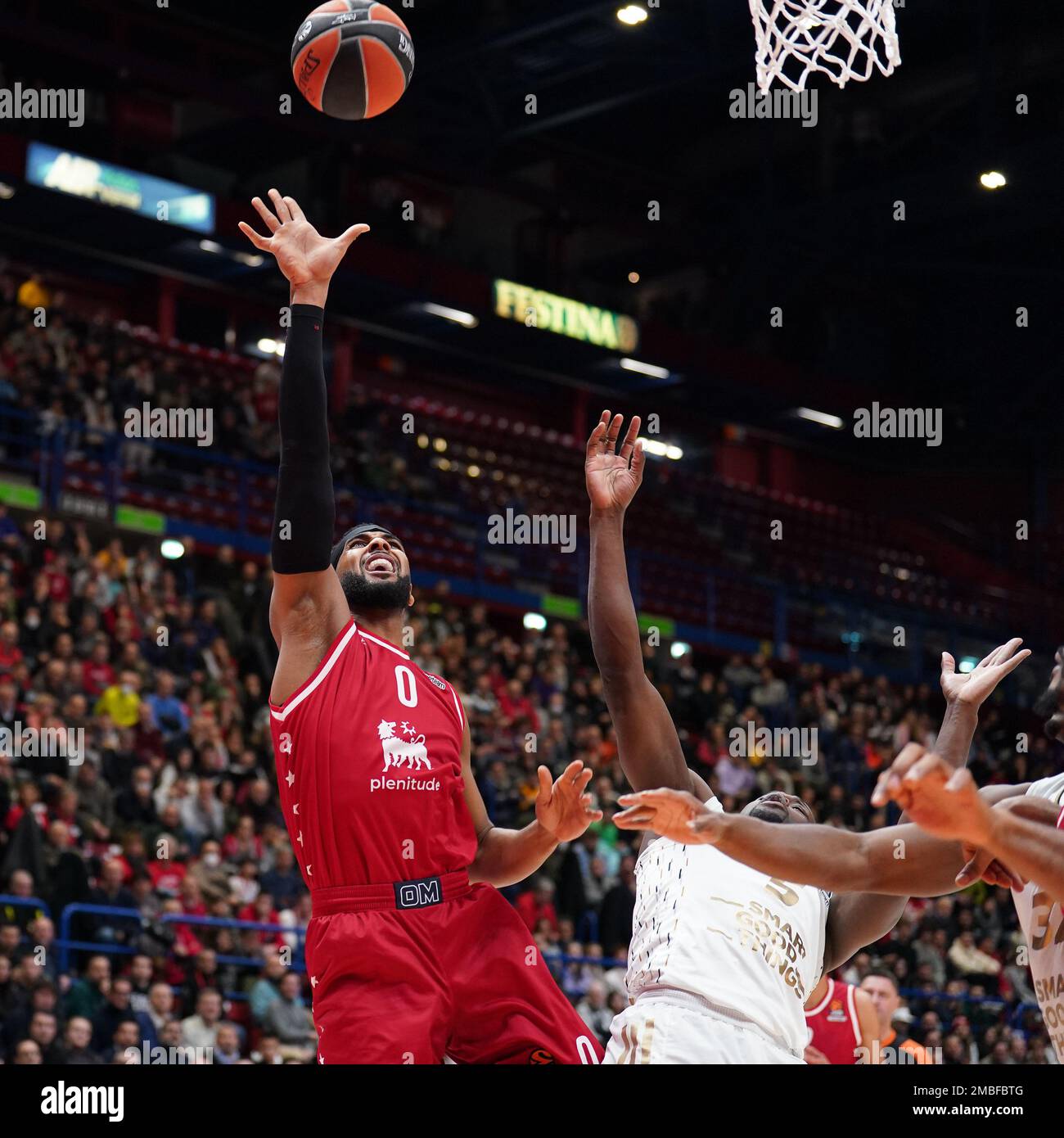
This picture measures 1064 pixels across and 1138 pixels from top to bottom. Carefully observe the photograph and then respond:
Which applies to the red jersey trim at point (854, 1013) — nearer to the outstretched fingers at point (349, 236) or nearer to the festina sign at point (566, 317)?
the outstretched fingers at point (349, 236)

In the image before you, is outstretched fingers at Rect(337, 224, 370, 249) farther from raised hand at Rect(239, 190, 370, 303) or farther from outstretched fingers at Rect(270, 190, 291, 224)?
outstretched fingers at Rect(270, 190, 291, 224)

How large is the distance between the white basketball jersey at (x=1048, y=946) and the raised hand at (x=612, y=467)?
4.86 ft

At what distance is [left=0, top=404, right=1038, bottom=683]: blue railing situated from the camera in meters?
17.1

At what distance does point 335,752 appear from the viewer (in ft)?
15.7

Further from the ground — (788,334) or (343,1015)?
(788,334)

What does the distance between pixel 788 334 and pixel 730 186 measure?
2490 mm

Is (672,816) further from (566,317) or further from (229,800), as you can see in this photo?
(566,317)

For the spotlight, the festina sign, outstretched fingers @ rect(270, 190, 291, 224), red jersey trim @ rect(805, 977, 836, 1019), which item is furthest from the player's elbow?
the festina sign

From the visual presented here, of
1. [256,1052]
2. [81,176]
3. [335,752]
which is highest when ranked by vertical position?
[81,176]

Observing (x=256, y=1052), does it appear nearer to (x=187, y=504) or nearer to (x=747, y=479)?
(x=187, y=504)

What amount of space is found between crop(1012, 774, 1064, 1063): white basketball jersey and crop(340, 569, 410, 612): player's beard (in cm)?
198

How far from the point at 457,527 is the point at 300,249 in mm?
15805

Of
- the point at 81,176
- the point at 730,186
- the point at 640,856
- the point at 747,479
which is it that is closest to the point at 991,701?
the point at 747,479
